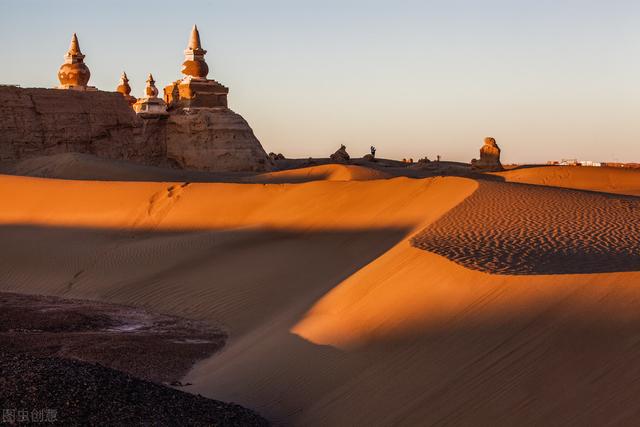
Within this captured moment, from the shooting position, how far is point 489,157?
33438 millimetres

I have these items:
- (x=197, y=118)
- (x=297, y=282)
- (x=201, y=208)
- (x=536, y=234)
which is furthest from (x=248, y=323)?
(x=197, y=118)

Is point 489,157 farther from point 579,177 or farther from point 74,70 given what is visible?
point 74,70

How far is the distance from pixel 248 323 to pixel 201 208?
8.88 metres

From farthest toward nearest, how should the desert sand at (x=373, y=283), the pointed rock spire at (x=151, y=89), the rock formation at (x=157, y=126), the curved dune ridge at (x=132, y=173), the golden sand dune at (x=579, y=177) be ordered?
the pointed rock spire at (x=151, y=89)
the rock formation at (x=157, y=126)
the golden sand dune at (x=579, y=177)
the curved dune ridge at (x=132, y=173)
the desert sand at (x=373, y=283)

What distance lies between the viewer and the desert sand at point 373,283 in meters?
6.86

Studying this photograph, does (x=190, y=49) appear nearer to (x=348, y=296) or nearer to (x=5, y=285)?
(x=5, y=285)

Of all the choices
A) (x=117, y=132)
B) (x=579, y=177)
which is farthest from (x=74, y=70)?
(x=579, y=177)

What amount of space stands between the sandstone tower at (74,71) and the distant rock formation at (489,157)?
1558 cm

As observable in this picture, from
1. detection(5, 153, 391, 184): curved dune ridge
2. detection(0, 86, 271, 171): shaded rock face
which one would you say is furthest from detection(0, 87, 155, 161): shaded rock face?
detection(5, 153, 391, 184): curved dune ridge

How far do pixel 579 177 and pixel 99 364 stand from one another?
1058 inches

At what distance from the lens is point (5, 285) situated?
17.8 meters

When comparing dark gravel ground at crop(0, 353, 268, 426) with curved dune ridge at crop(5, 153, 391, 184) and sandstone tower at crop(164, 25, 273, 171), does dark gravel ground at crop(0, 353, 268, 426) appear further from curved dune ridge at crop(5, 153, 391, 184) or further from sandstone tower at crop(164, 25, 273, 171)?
sandstone tower at crop(164, 25, 273, 171)

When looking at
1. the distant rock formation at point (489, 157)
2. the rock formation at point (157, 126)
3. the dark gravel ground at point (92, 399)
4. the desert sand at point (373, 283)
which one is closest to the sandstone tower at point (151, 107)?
the rock formation at point (157, 126)

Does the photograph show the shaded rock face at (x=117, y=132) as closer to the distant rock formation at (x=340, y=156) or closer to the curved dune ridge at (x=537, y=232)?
the distant rock formation at (x=340, y=156)
